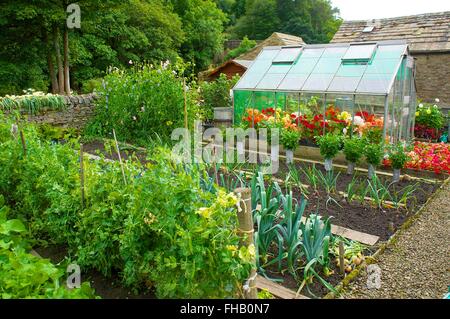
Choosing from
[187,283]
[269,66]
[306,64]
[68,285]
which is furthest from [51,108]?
[187,283]

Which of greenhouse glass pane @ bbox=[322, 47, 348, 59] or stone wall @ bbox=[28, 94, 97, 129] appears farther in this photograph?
stone wall @ bbox=[28, 94, 97, 129]

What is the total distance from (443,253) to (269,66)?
19.3ft

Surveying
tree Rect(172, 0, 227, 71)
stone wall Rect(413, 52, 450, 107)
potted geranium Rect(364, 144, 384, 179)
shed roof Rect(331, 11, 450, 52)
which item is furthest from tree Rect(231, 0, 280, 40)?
potted geranium Rect(364, 144, 384, 179)

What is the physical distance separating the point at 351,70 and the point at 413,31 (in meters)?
8.01

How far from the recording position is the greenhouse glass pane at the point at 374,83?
655 cm

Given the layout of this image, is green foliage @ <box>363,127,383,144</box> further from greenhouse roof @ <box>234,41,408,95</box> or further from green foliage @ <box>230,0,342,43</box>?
green foliage @ <box>230,0,342,43</box>

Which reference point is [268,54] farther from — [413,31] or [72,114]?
[413,31]

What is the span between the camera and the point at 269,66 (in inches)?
337

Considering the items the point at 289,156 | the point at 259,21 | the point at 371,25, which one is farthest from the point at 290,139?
the point at 259,21

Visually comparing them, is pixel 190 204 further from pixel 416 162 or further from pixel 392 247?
pixel 416 162

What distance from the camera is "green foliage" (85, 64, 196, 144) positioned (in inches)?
295

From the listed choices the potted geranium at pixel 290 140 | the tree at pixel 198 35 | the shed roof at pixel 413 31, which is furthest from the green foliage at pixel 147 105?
the tree at pixel 198 35

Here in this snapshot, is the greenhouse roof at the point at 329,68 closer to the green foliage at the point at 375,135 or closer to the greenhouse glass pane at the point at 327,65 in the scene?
the greenhouse glass pane at the point at 327,65

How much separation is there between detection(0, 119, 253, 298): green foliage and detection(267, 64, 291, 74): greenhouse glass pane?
18.5 feet
